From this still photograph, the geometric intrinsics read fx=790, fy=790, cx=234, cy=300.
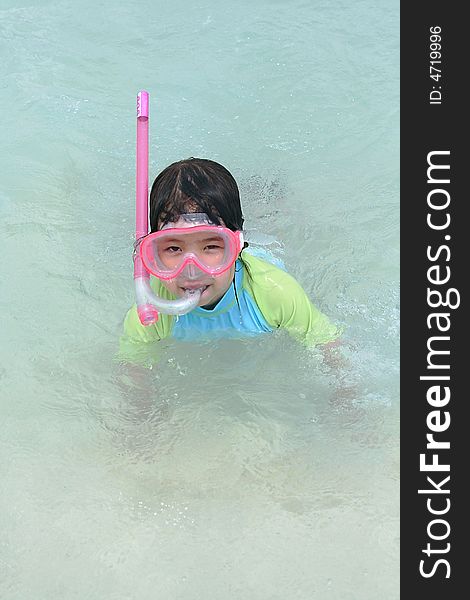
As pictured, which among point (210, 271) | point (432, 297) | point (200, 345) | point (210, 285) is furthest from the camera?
point (200, 345)

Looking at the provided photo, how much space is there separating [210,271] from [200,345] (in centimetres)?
71

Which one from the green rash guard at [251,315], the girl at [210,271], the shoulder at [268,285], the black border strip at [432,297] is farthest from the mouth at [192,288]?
the black border strip at [432,297]

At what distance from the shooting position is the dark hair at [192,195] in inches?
106

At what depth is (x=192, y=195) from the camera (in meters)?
2.69

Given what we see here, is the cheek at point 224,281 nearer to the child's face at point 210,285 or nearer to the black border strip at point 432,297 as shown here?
the child's face at point 210,285

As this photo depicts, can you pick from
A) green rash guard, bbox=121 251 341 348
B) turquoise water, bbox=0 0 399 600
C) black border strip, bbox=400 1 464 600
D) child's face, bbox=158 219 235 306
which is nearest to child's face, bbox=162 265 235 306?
child's face, bbox=158 219 235 306

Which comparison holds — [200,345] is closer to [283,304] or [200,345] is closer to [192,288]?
[283,304]

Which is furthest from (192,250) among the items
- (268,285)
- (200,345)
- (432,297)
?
(432,297)

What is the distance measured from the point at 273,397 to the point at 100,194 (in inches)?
69.7

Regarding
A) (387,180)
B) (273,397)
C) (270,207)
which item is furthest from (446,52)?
(273,397)

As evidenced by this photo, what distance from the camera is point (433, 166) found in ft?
13.0

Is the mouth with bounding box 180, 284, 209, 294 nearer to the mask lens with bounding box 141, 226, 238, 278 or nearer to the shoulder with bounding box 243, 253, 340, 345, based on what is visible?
the mask lens with bounding box 141, 226, 238, 278

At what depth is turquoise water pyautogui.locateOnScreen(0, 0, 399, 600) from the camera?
2.60m

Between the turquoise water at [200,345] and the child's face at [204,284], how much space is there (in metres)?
0.50
